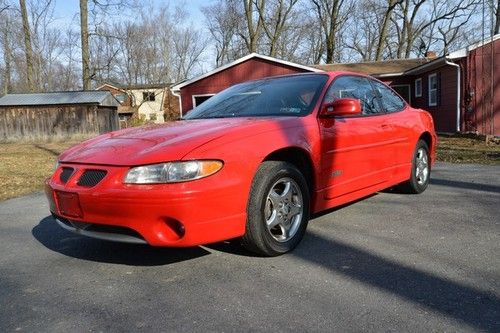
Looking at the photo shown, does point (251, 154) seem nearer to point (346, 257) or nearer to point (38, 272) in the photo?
point (346, 257)

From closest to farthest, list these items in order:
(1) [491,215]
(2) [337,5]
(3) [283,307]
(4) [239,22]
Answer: (3) [283,307] < (1) [491,215] < (2) [337,5] < (4) [239,22]

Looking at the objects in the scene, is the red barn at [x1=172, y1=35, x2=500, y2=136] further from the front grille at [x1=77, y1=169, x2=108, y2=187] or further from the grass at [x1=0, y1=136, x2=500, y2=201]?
the front grille at [x1=77, y1=169, x2=108, y2=187]

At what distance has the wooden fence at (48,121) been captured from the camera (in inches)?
912

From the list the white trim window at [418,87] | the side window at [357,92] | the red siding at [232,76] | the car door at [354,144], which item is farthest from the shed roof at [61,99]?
the car door at [354,144]

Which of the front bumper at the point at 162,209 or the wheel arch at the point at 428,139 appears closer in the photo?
the front bumper at the point at 162,209

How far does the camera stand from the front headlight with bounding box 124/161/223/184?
3089mm

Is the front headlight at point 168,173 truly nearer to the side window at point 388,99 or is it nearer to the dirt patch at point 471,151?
the side window at point 388,99

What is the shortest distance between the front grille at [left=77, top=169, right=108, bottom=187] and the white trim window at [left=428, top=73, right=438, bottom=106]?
60.1 ft

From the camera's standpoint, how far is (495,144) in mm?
12930

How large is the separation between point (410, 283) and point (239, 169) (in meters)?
1.39

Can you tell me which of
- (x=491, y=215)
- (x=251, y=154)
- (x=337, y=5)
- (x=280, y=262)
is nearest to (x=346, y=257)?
(x=280, y=262)

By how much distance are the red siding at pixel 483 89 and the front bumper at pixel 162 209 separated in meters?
15.8

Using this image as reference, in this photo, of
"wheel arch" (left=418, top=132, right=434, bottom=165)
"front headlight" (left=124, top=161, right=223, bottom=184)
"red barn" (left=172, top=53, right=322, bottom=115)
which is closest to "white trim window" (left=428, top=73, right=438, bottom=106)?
"red barn" (left=172, top=53, right=322, bottom=115)

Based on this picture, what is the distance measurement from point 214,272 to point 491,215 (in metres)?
3.06
